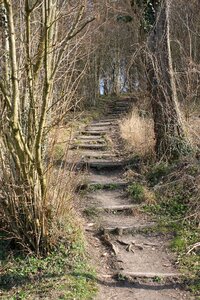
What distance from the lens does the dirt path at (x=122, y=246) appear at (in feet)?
13.6

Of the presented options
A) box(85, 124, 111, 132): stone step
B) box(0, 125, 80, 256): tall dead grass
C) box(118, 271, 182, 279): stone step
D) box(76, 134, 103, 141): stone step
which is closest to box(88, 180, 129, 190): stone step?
box(0, 125, 80, 256): tall dead grass

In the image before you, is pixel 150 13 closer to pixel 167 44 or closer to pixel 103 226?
pixel 167 44

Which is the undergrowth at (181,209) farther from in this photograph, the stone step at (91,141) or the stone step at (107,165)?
the stone step at (91,141)

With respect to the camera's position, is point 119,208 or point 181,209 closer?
point 181,209

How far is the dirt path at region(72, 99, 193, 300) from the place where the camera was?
13.6 feet

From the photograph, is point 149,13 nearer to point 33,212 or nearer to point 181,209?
point 181,209

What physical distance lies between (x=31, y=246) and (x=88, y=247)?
31.2 inches

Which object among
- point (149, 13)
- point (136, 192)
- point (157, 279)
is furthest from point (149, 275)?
point (149, 13)

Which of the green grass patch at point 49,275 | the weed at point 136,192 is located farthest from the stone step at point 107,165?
the green grass patch at point 49,275

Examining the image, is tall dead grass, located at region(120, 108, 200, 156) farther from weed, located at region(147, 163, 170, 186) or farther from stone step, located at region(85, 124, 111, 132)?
stone step, located at region(85, 124, 111, 132)

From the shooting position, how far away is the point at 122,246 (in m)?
5.08

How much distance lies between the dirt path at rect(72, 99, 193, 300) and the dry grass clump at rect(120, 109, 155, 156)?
1.96ft

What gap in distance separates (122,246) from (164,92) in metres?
3.51

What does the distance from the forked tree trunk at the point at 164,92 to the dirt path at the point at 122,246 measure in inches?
41.6
